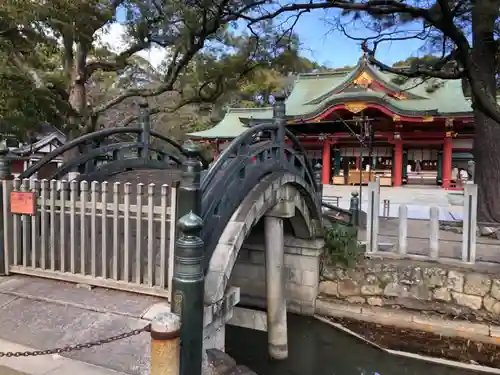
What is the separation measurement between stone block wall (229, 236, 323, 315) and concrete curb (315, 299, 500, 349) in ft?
1.22

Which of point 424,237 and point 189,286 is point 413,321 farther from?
point 189,286

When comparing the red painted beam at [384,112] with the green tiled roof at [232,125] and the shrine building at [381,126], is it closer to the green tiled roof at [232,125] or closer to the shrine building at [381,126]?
the shrine building at [381,126]

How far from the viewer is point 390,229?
9906 millimetres

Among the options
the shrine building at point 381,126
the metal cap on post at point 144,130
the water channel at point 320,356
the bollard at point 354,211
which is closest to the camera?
the water channel at point 320,356

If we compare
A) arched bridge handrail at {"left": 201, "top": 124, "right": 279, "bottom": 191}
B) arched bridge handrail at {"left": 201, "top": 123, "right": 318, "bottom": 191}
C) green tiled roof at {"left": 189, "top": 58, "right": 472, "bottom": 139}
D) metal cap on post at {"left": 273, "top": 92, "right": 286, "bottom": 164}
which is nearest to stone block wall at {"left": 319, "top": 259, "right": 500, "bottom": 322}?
metal cap on post at {"left": 273, "top": 92, "right": 286, "bottom": 164}

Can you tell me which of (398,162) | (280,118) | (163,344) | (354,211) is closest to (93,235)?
(163,344)

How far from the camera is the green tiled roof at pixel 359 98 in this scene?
55.7 feet

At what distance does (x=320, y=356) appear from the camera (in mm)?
6941

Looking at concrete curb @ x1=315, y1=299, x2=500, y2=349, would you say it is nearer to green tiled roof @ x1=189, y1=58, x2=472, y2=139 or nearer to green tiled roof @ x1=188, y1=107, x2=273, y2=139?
green tiled roof @ x1=189, y1=58, x2=472, y2=139

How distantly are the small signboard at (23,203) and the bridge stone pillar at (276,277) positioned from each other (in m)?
3.35

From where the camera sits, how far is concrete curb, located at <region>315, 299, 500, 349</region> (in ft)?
22.5

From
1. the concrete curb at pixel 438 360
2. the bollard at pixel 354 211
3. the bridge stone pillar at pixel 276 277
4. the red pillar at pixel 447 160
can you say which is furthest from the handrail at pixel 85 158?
the red pillar at pixel 447 160

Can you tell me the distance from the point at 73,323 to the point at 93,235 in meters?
0.85

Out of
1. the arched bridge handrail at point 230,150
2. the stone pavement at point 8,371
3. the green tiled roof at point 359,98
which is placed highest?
the green tiled roof at point 359,98
